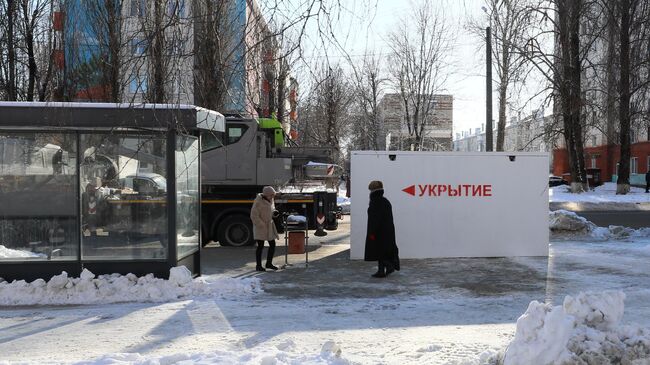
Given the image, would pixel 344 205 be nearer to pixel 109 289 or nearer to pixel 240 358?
pixel 109 289

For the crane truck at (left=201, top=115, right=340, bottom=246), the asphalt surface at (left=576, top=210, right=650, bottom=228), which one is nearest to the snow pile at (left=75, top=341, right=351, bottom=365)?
the crane truck at (left=201, top=115, right=340, bottom=246)

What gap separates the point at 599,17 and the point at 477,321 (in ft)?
22.6

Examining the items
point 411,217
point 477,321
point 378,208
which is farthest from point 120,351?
point 411,217

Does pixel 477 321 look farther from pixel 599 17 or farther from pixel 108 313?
pixel 599 17

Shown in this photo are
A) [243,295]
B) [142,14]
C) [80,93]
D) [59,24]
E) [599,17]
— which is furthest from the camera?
[80,93]

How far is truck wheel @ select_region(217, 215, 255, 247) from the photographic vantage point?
13.3m

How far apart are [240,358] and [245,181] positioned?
28.8ft

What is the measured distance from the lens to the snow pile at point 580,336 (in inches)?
168

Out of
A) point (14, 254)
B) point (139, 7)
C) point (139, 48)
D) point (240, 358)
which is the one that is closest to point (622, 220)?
point (240, 358)

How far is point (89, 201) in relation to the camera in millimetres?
8594

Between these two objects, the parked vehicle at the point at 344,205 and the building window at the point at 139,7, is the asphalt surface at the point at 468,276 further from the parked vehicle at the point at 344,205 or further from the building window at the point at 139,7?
the parked vehicle at the point at 344,205

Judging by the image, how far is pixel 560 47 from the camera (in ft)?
63.4

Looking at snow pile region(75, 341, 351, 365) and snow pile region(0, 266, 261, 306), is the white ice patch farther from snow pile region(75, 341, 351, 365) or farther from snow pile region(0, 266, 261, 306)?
snow pile region(75, 341, 351, 365)

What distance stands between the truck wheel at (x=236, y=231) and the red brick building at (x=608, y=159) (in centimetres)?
3398
